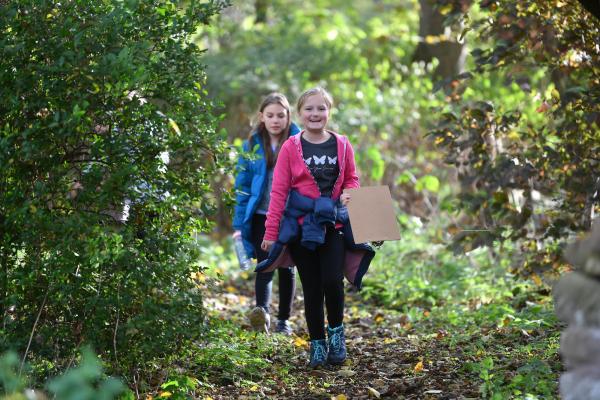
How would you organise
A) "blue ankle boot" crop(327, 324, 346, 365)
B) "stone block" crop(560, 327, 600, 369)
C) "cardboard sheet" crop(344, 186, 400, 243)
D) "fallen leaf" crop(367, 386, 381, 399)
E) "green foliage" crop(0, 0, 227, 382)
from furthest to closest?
"blue ankle boot" crop(327, 324, 346, 365) < "cardboard sheet" crop(344, 186, 400, 243) < "fallen leaf" crop(367, 386, 381, 399) < "green foliage" crop(0, 0, 227, 382) < "stone block" crop(560, 327, 600, 369)

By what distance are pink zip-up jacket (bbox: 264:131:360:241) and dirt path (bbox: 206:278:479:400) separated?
2.33ft

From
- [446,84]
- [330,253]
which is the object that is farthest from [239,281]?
[330,253]

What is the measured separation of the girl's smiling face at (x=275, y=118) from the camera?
6785 millimetres

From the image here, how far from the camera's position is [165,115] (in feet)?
15.1

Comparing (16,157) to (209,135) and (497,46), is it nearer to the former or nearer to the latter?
(209,135)

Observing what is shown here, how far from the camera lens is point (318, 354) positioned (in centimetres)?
561

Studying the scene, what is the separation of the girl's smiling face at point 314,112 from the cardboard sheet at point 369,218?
1.63 ft

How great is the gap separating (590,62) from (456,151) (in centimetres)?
129

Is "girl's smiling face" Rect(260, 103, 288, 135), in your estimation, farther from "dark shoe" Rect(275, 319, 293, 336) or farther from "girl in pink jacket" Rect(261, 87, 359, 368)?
"dark shoe" Rect(275, 319, 293, 336)

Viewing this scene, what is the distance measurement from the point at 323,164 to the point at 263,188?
4.24 ft

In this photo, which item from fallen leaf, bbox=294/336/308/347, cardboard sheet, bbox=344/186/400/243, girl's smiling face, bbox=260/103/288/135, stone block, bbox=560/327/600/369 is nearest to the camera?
stone block, bbox=560/327/600/369

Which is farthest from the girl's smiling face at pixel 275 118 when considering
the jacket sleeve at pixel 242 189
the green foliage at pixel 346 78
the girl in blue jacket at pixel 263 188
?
the green foliage at pixel 346 78

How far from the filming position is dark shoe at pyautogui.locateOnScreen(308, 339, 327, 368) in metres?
5.59

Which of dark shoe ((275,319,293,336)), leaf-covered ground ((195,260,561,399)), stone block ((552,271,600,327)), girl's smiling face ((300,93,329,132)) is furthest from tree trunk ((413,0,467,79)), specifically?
stone block ((552,271,600,327))
